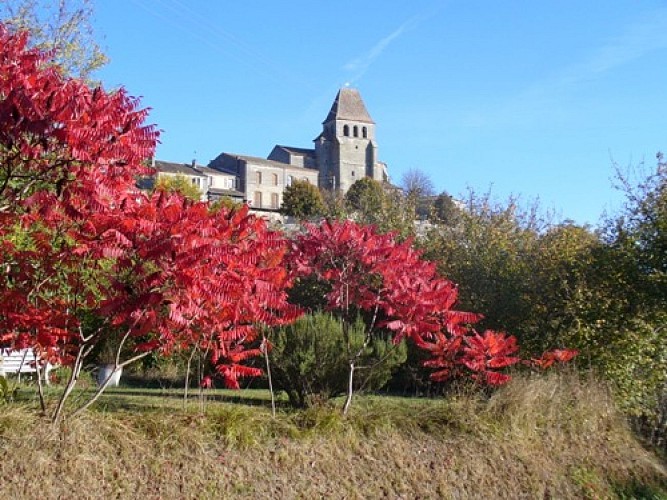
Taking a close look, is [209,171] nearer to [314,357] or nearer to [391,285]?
[314,357]

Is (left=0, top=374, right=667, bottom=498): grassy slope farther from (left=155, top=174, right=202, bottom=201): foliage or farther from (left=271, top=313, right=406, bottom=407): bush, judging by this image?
(left=155, top=174, right=202, bottom=201): foliage

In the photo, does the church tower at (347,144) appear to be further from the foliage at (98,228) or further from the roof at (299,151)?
the foliage at (98,228)

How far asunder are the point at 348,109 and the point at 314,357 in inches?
4564

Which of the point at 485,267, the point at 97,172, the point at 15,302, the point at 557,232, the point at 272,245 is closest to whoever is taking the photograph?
the point at 97,172

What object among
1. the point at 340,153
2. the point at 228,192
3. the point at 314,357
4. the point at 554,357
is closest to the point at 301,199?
the point at 228,192

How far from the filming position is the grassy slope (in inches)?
213

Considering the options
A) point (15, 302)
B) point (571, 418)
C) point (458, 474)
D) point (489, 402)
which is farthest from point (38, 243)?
point (571, 418)

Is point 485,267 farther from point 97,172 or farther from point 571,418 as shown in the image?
point 97,172

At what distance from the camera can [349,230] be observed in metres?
8.26

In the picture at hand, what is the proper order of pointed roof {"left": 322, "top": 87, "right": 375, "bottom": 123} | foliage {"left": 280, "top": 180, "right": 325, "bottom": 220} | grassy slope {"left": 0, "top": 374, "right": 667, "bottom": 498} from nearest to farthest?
1. grassy slope {"left": 0, "top": 374, "right": 667, "bottom": 498}
2. foliage {"left": 280, "top": 180, "right": 325, "bottom": 220}
3. pointed roof {"left": 322, "top": 87, "right": 375, "bottom": 123}

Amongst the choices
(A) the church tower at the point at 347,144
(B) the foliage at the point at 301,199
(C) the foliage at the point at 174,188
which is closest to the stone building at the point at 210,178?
(A) the church tower at the point at 347,144

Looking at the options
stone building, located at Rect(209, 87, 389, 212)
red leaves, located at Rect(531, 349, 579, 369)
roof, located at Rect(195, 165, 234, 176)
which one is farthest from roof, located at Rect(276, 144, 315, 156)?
red leaves, located at Rect(531, 349, 579, 369)

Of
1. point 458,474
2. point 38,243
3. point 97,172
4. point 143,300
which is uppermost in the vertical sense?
point 97,172

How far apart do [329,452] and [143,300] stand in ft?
7.89
